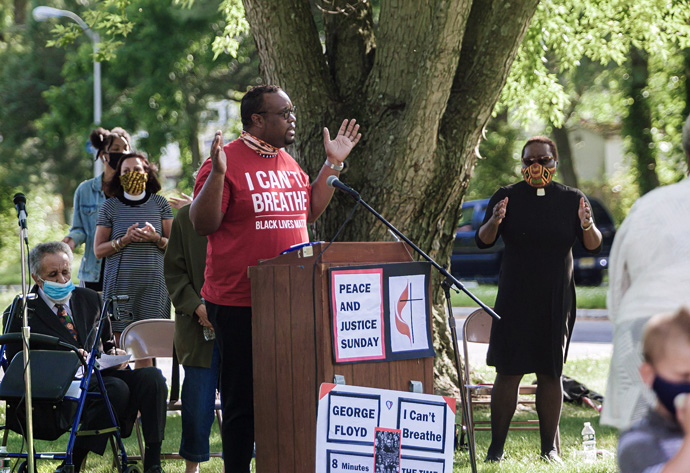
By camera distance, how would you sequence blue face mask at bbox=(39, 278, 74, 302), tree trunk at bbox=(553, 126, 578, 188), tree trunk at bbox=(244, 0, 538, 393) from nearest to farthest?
blue face mask at bbox=(39, 278, 74, 302) → tree trunk at bbox=(244, 0, 538, 393) → tree trunk at bbox=(553, 126, 578, 188)

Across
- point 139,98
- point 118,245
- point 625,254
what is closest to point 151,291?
point 118,245

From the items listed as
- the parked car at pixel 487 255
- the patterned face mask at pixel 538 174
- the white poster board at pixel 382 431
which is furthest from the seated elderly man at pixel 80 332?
the parked car at pixel 487 255

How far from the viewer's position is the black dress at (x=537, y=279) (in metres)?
6.24

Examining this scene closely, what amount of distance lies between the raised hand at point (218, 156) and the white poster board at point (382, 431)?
109 centimetres

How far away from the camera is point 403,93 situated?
754cm

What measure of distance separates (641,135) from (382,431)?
24939 mm

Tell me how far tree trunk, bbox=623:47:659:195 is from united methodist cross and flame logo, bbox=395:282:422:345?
77.2 feet

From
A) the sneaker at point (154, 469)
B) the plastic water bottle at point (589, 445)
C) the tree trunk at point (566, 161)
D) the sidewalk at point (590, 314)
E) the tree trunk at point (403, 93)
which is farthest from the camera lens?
the tree trunk at point (566, 161)

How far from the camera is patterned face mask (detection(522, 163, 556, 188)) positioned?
6.27 metres

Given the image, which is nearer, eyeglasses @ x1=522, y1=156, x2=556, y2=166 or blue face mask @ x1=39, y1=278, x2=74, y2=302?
blue face mask @ x1=39, y1=278, x2=74, y2=302

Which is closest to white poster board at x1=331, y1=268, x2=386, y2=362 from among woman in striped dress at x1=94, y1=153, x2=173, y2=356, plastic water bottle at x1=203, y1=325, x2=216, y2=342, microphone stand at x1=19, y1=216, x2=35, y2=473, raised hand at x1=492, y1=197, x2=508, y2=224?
plastic water bottle at x1=203, y1=325, x2=216, y2=342

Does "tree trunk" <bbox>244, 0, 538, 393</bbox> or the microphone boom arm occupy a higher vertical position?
"tree trunk" <bbox>244, 0, 538, 393</bbox>

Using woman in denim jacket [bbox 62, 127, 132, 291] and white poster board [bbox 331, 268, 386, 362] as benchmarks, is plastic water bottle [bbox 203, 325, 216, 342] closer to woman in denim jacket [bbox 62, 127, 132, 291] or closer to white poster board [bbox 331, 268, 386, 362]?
white poster board [bbox 331, 268, 386, 362]

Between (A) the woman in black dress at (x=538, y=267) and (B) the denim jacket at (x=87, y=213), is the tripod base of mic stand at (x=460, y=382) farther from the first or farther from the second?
(B) the denim jacket at (x=87, y=213)
